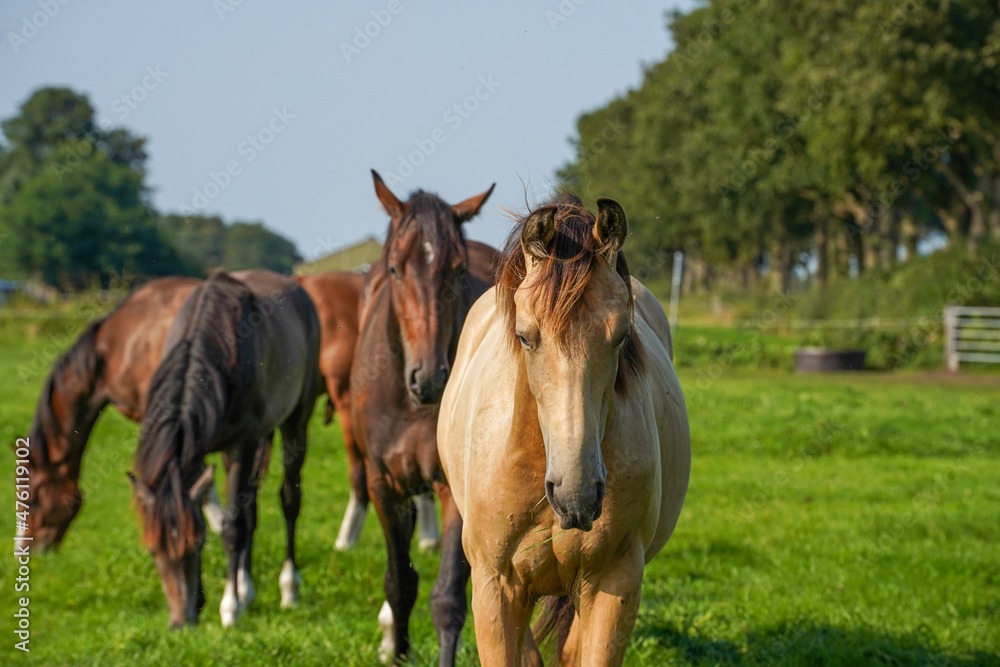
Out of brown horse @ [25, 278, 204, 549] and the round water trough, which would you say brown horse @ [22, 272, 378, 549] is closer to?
brown horse @ [25, 278, 204, 549]

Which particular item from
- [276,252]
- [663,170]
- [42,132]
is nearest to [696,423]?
[663,170]

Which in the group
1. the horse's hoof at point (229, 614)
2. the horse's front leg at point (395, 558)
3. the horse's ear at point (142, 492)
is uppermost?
the horse's ear at point (142, 492)

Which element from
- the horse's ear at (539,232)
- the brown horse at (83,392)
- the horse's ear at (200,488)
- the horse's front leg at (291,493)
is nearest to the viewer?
the horse's ear at (539,232)

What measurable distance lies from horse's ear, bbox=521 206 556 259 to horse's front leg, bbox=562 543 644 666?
1064 mm

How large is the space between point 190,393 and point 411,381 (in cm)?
204

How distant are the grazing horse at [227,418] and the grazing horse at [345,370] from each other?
59cm

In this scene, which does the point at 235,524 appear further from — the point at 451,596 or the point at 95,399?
the point at 451,596

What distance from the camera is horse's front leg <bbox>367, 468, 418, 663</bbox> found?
15.7 ft

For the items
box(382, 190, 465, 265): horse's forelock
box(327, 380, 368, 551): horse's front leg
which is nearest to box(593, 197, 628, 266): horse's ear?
box(382, 190, 465, 265): horse's forelock

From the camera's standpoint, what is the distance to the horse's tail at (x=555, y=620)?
377cm

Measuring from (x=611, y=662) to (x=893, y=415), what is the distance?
11090 millimetres

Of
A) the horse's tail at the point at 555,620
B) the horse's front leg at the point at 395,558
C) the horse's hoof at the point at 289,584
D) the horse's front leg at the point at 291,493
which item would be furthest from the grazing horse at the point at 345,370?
the horse's tail at the point at 555,620

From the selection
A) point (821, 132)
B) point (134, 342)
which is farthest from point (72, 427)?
point (821, 132)

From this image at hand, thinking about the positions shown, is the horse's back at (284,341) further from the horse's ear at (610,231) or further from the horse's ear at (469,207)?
the horse's ear at (610,231)
